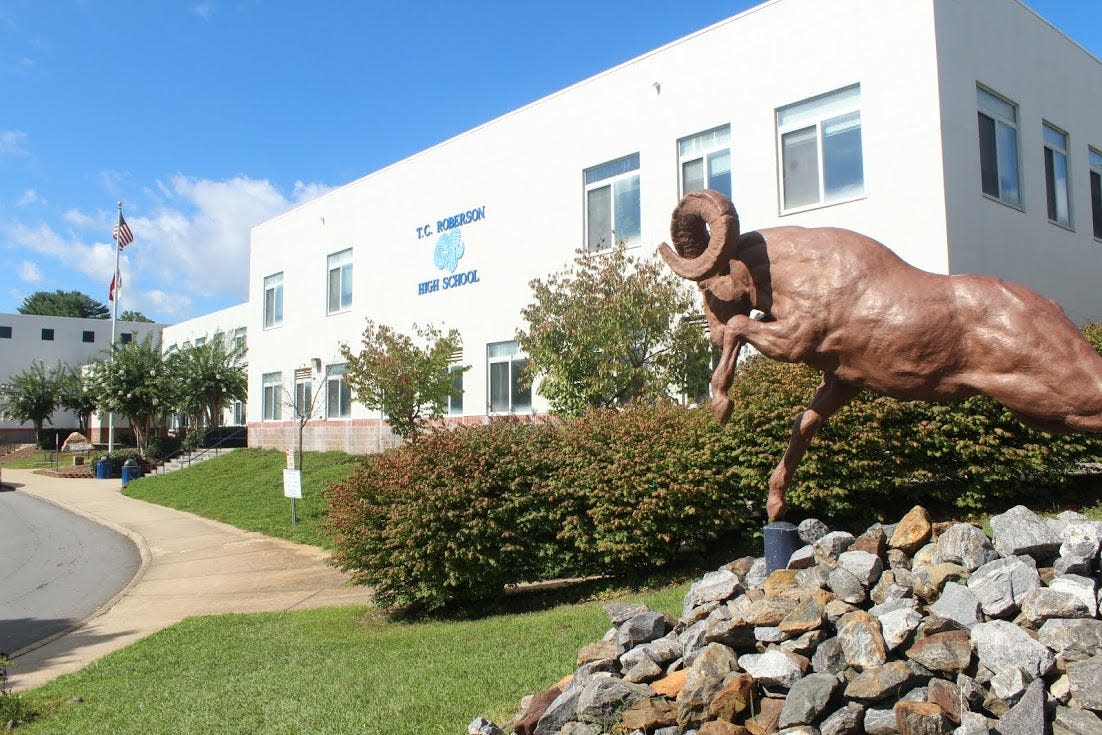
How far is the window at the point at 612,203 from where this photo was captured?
17.7 metres

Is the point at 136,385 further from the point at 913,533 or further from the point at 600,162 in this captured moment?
the point at 913,533

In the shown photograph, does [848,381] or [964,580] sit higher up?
[848,381]

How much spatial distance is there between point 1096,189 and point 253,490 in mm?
21779

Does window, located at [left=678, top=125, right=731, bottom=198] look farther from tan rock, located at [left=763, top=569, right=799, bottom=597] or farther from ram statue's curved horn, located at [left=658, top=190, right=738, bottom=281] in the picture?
tan rock, located at [left=763, top=569, right=799, bottom=597]

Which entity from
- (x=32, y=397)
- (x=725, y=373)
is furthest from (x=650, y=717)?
(x=32, y=397)

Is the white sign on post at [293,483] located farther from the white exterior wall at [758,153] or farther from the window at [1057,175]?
the window at [1057,175]

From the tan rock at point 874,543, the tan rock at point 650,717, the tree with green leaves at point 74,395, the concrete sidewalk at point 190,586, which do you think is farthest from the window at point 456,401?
the tree with green leaves at point 74,395

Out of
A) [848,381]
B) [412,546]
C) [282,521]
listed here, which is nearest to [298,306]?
[282,521]

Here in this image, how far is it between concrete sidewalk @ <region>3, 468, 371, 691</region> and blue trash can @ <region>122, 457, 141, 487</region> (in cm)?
1052

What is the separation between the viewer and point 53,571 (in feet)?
49.7

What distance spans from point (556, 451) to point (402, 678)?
3994 millimetres

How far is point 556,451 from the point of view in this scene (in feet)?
34.0

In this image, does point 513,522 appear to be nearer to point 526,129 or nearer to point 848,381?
point 848,381

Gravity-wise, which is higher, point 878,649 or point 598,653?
point 878,649
